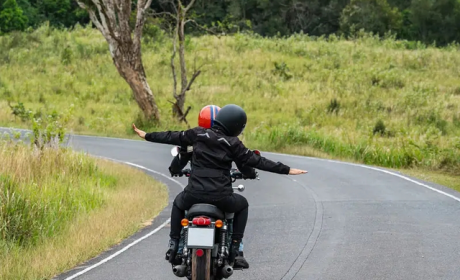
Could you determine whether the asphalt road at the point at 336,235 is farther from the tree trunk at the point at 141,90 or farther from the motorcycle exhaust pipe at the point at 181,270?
the tree trunk at the point at 141,90

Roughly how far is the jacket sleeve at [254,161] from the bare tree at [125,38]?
75.9ft

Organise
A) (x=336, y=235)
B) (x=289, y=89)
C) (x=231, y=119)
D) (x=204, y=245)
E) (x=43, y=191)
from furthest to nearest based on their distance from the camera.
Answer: (x=289, y=89) < (x=43, y=191) < (x=336, y=235) < (x=231, y=119) < (x=204, y=245)

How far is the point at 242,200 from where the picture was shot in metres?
7.26

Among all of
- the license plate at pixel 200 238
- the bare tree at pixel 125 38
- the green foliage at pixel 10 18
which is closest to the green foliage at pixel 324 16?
the green foliage at pixel 10 18

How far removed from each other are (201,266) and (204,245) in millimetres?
280

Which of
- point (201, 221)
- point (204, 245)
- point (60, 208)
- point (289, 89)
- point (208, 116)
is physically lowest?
point (60, 208)

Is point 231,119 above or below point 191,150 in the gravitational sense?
above

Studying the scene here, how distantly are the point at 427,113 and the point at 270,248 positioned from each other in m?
31.3

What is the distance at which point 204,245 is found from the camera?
21.3 feet

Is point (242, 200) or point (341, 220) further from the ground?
point (242, 200)

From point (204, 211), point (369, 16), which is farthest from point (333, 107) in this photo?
point (369, 16)

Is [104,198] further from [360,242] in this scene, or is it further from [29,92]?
[29,92]

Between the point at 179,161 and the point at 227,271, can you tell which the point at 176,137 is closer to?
the point at 179,161

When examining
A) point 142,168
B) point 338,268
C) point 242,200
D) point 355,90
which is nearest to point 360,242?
point 338,268
